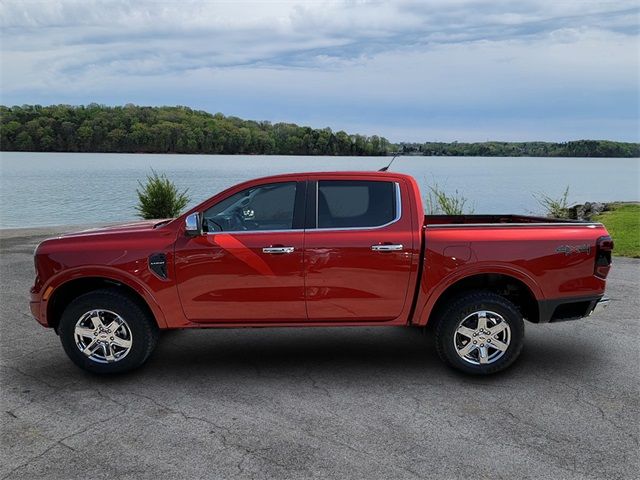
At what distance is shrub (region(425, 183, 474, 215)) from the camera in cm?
1434

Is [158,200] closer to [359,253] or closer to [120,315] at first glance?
[120,315]

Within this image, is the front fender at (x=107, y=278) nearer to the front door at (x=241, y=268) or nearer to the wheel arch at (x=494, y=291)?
the front door at (x=241, y=268)

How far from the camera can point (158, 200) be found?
17734 millimetres

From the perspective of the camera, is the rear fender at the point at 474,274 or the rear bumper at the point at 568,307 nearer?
the rear fender at the point at 474,274

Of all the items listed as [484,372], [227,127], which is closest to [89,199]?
[227,127]

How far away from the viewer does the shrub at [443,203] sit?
14336 mm

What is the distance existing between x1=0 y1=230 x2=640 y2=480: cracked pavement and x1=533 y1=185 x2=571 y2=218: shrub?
391 inches

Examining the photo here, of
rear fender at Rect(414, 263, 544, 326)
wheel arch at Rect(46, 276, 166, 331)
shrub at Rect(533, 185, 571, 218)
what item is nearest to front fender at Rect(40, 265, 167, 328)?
wheel arch at Rect(46, 276, 166, 331)

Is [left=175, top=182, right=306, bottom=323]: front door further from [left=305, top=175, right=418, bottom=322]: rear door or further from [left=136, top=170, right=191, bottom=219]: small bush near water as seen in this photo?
[left=136, top=170, right=191, bottom=219]: small bush near water

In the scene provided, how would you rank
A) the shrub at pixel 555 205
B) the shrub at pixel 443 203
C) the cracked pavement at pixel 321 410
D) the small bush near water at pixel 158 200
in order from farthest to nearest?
the small bush near water at pixel 158 200 < the shrub at pixel 555 205 < the shrub at pixel 443 203 < the cracked pavement at pixel 321 410

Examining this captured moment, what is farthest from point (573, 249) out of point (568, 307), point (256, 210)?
point (256, 210)

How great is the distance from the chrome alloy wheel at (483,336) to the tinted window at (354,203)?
1.15 metres

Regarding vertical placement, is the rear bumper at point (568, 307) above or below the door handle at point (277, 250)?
below

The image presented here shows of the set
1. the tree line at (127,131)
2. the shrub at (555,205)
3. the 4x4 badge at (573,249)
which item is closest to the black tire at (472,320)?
the 4x4 badge at (573,249)
